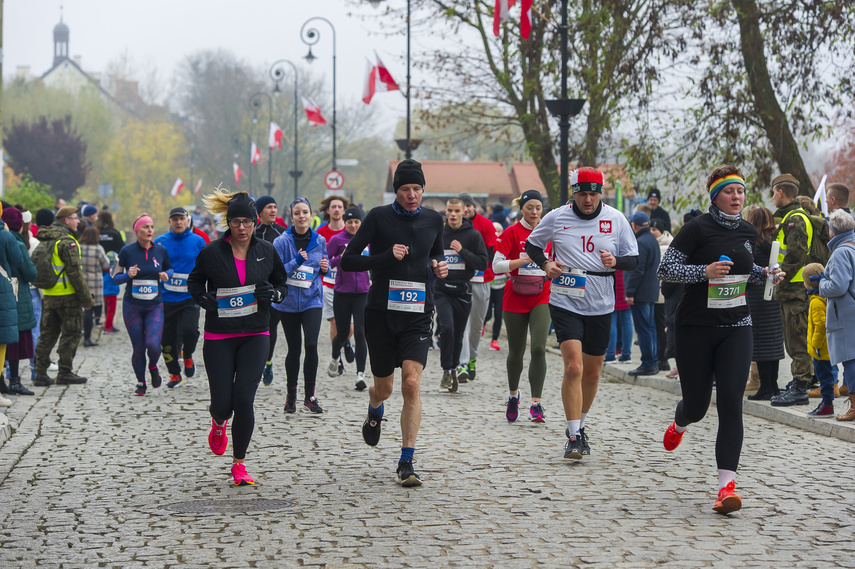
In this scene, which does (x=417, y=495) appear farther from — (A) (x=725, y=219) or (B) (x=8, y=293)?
A: (B) (x=8, y=293)

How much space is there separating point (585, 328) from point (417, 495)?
1.96m

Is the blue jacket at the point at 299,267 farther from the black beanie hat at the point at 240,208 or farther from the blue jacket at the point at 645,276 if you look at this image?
the blue jacket at the point at 645,276

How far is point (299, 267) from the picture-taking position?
10.3 metres

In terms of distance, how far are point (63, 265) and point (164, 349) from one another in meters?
1.57

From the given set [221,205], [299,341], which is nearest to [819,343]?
[299,341]

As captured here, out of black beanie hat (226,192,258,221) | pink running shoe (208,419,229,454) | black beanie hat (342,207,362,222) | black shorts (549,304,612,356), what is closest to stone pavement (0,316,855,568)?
pink running shoe (208,419,229,454)

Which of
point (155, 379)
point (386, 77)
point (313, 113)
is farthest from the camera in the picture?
point (313, 113)

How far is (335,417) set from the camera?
10.0 meters

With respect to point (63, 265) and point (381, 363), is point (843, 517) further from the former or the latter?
point (63, 265)

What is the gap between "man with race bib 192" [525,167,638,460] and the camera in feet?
26.1

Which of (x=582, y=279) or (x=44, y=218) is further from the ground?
(x=44, y=218)

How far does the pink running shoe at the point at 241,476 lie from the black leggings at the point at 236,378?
6cm

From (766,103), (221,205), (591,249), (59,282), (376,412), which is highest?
(766,103)

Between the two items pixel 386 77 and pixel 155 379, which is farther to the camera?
pixel 386 77
